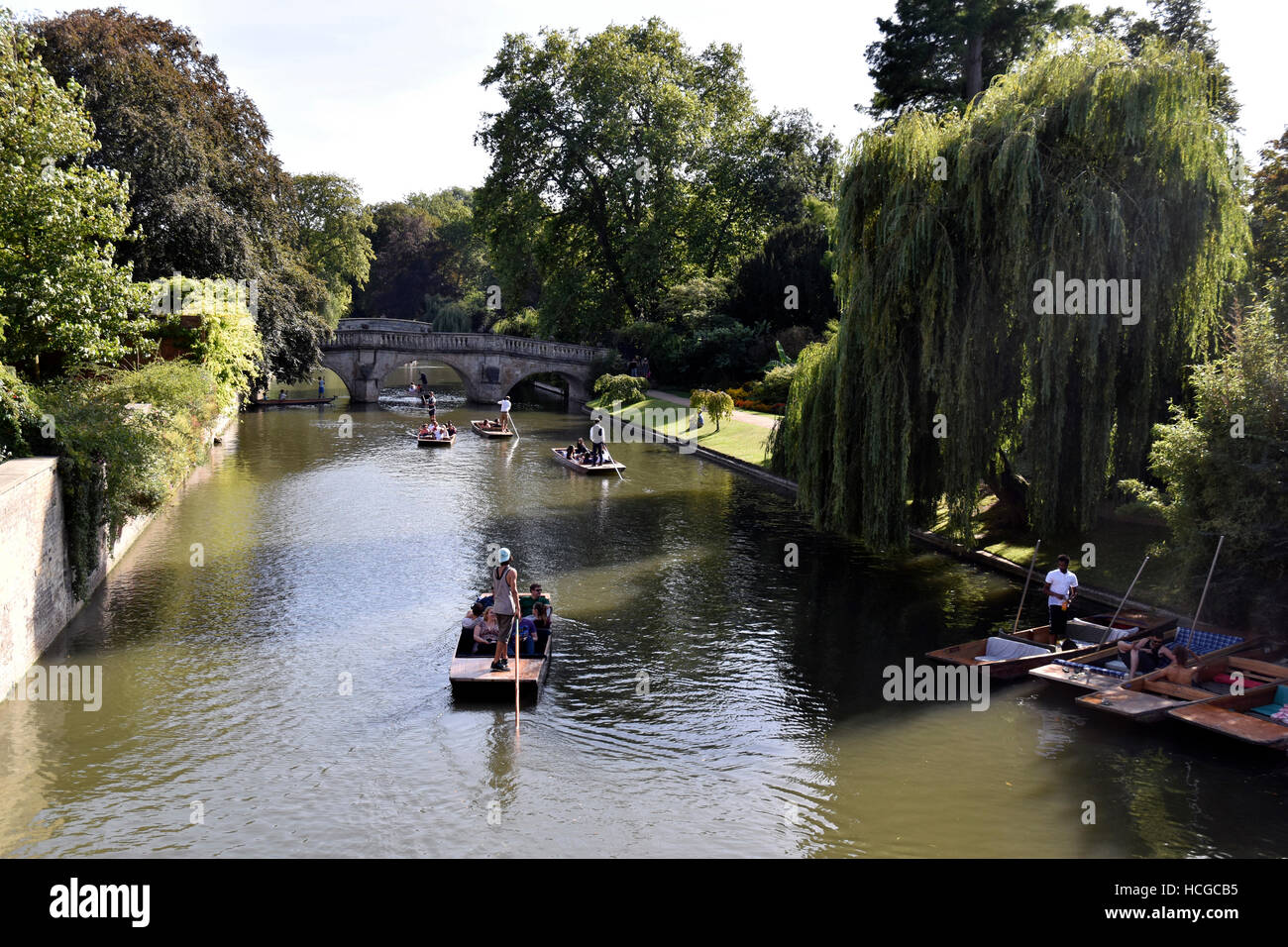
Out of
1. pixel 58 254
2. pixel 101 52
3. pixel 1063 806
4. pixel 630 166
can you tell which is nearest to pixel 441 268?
pixel 630 166

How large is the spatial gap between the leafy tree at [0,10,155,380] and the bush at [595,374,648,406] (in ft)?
97.0

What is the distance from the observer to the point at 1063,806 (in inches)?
397

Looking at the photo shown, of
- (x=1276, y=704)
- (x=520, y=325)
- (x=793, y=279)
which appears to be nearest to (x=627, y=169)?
(x=793, y=279)

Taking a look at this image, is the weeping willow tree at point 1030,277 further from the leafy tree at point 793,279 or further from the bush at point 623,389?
the leafy tree at point 793,279

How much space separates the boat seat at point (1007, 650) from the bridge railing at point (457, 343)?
40835mm

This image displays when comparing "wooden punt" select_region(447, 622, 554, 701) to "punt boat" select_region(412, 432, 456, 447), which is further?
"punt boat" select_region(412, 432, 456, 447)

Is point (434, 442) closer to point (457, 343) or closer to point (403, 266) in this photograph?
point (457, 343)

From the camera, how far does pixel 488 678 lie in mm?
12477

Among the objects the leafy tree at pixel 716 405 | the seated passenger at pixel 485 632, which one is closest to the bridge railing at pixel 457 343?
the leafy tree at pixel 716 405

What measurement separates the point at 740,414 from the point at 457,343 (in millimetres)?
17713

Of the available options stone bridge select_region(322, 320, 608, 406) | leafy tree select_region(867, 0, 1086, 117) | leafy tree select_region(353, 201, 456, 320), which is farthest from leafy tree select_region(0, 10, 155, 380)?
leafy tree select_region(353, 201, 456, 320)

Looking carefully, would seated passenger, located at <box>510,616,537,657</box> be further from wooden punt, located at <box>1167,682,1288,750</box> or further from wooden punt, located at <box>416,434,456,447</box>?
wooden punt, located at <box>416,434,456,447</box>

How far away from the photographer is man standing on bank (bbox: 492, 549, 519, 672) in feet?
41.6
